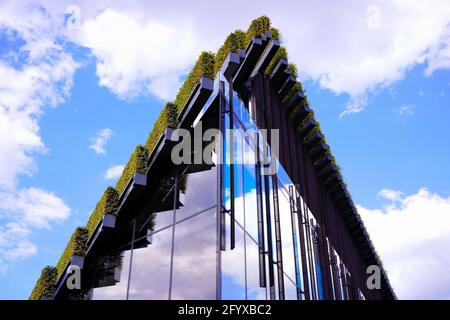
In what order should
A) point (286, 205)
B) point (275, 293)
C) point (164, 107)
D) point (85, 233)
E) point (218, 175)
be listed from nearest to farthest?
point (218, 175) < point (275, 293) < point (164, 107) < point (286, 205) < point (85, 233)

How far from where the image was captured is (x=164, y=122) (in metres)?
16.0

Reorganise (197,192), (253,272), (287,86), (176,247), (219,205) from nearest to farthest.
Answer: (219,205), (253,272), (176,247), (197,192), (287,86)

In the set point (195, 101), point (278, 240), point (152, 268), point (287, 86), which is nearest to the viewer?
point (152, 268)

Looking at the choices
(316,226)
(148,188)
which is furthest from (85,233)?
(316,226)

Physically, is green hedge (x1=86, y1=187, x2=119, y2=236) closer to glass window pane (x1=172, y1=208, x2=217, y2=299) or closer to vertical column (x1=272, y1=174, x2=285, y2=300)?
glass window pane (x1=172, y1=208, x2=217, y2=299)

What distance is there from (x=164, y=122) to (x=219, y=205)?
4.59 metres

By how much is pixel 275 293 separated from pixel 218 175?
3.96 meters

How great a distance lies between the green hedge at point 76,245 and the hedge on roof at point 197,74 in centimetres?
696

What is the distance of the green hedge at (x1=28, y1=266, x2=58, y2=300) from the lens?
Result: 19.9 m

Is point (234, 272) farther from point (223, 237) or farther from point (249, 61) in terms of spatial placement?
point (249, 61)

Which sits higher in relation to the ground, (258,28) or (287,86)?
(287,86)

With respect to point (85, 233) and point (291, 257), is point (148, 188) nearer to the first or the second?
point (85, 233)

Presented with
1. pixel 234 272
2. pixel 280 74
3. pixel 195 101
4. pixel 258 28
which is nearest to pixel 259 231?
pixel 234 272

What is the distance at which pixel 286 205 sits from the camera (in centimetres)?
1766
